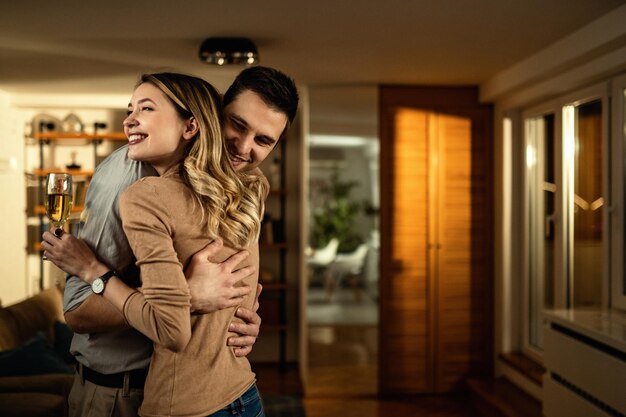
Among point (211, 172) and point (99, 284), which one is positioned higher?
point (211, 172)

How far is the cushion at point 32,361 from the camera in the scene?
3240 millimetres

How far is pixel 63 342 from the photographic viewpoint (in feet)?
13.6

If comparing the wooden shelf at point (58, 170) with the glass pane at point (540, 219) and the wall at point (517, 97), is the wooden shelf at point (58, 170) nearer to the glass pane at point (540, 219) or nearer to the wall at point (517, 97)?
the wall at point (517, 97)

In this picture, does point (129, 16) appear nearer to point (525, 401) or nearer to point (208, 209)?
point (208, 209)

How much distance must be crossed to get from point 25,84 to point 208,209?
4595 mm

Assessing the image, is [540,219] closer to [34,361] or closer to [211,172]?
[34,361]

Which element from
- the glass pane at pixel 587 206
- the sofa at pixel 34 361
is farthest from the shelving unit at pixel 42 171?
the glass pane at pixel 587 206

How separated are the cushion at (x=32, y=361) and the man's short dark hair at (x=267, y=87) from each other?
2302 mm

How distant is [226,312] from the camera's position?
1.49 metres

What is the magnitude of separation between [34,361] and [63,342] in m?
0.81

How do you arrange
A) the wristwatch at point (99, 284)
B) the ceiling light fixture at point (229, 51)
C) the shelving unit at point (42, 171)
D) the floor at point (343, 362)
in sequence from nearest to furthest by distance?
the wristwatch at point (99, 284), the ceiling light fixture at point (229, 51), the floor at point (343, 362), the shelving unit at point (42, 171)

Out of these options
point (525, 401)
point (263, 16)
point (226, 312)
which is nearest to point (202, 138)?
point (226, 312)

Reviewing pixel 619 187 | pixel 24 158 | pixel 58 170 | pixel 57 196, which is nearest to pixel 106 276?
pixel 57 196

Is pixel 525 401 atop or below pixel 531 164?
below
